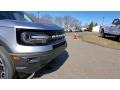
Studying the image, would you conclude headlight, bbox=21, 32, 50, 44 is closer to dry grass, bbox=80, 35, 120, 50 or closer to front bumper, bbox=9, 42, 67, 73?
front bumper, bbox=9, 42, 67, 73

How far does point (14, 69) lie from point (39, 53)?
45cm

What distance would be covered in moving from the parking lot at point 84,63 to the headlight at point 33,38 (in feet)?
2.20

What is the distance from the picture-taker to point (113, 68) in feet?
13.3

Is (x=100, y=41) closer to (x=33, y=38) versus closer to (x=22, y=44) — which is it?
(x=33, y=38)

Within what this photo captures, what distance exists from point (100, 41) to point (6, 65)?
1890 mm

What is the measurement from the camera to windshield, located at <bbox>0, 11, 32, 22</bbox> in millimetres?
3202

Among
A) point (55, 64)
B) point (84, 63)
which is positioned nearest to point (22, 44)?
point (55, 64)

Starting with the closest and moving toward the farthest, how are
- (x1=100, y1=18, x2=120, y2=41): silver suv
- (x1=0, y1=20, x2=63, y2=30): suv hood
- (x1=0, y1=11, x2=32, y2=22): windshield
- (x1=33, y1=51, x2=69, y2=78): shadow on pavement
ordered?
(x1=0, y1=20, x2=63, y2=30): suv hood < (x1=0, y1=11, x2=32, y2=22): windshield < (x1=100, y1=18, x2=120, y2=41): silver suv < (x1=33, y1=51, x2=69, y2=78): shadow on pavement

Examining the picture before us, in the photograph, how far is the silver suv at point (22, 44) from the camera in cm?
311

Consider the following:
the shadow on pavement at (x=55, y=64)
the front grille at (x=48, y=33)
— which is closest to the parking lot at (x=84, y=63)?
the shadow on pavement at (x=55, y=64)

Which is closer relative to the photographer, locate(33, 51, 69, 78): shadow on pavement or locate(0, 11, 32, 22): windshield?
locate(0, 11, 32, 22): windshield

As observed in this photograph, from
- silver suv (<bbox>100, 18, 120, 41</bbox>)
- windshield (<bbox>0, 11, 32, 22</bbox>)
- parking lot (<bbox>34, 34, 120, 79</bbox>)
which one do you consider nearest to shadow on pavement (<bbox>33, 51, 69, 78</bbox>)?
parking lot (<bbox>34, 34, 120, 79</bbox>)
